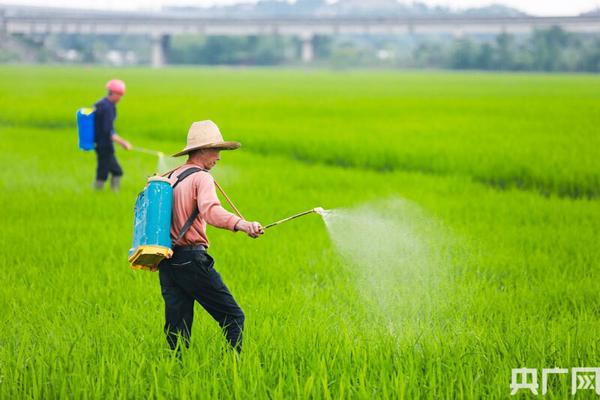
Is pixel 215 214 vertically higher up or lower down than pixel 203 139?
lower down

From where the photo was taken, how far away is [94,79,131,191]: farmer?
866 centimetres

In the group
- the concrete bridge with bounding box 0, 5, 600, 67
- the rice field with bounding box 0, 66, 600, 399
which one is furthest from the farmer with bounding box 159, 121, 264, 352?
the concrete bridge with bounding box 0, 5, 600, 67

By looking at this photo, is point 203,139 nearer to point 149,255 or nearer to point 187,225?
point 187,225

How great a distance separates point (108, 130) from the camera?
8.81 meters

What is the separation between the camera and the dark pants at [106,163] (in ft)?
29.5

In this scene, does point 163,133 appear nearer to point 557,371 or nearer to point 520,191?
point 520,191

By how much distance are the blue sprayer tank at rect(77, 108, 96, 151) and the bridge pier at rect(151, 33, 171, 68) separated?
75.6 metres

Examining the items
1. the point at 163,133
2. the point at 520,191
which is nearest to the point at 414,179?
the point at 520,191

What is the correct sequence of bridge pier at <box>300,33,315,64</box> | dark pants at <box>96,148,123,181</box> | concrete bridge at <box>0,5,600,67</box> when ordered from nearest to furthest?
dark pants at <box>96,148,123,181</box>
concrete bridge at <box>0,5,600,67</box>
bridge pier at <box>300,33,315,64</box>

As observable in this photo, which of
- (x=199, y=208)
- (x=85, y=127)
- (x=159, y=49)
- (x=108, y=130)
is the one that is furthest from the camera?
(x=159, y=49)

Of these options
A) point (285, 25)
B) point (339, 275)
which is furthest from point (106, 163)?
point (285, 25)

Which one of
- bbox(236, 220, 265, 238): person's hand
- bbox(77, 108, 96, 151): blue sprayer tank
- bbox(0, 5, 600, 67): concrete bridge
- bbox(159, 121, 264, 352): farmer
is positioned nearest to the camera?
bbox(236, 220, 265, 238): person's hand

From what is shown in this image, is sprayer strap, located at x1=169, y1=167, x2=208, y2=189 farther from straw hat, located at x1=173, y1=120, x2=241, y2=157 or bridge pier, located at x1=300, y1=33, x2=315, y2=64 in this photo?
bridge pier, located at x1=300, y1=33, x2=315, y2=64

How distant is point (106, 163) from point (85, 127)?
2.08 feet
